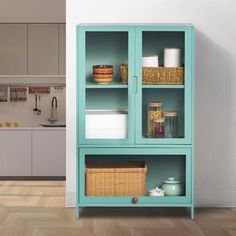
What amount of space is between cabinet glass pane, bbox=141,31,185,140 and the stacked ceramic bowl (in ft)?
0.96

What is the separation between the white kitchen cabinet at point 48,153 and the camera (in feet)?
22.2

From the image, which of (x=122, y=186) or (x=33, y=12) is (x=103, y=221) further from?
(x=33, y=12)

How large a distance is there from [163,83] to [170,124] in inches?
13.2

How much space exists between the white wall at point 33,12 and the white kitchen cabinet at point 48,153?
4.43 ft

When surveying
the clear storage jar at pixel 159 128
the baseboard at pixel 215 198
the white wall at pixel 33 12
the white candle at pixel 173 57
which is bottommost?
the baseboard at pixel 215 198

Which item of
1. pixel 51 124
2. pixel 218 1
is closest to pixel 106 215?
pixel 218 1

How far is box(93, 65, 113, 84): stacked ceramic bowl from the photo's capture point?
15.5ft

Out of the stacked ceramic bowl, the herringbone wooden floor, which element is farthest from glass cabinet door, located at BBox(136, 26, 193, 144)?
the herringbone wooden floor

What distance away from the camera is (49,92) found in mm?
7422

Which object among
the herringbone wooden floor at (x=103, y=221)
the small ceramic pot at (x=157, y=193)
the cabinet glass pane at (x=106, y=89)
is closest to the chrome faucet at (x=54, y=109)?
the herringbone wooden floor at (x=103, y=221)

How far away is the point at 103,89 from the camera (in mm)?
4762

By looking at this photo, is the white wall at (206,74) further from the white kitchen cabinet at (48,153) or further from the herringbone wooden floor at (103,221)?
the white kitchen cabinet at (48,153)

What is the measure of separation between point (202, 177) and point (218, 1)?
1.54 metres

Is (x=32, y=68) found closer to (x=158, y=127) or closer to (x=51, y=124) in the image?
(x=51, y=124)
